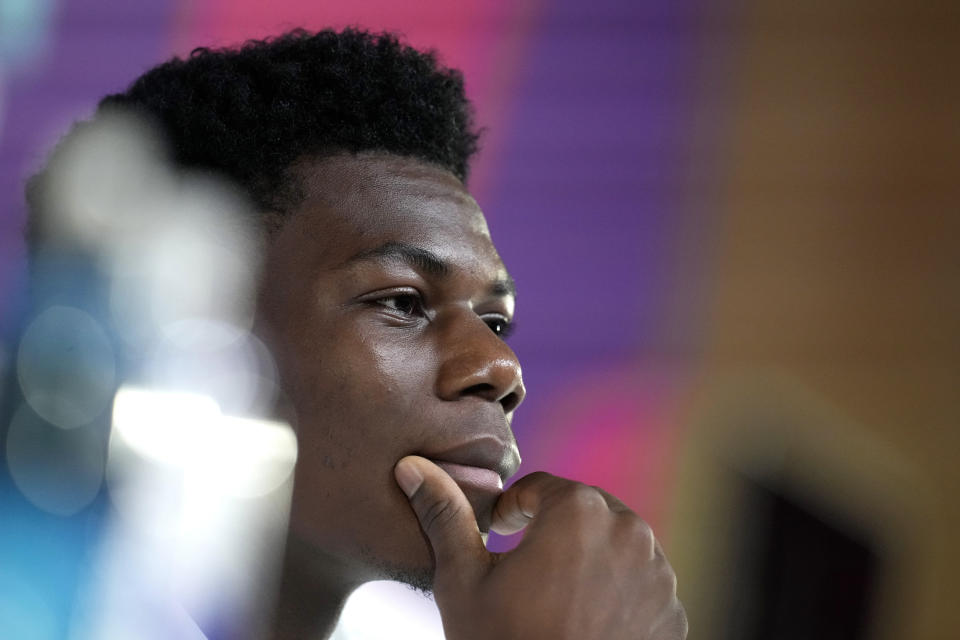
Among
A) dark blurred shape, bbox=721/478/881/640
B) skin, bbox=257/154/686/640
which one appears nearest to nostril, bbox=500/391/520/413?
skin, bbox=257/154/686/640

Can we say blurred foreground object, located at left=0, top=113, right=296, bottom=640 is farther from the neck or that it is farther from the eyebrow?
the eyebrow

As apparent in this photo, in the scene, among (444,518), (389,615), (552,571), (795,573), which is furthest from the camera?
(795,573)

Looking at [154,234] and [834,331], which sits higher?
[834,331]

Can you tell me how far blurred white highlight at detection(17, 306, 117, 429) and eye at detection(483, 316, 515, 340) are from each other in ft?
2.46

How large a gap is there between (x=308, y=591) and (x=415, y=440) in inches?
15.9

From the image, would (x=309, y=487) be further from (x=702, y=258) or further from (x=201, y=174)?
(x=702, y=258)

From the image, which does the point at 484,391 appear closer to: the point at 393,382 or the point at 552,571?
the point at 393,382

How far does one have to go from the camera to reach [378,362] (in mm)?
1588

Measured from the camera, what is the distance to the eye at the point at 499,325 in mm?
1864

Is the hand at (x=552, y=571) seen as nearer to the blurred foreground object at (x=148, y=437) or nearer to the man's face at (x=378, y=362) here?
the man's face at (x=378, y=362)

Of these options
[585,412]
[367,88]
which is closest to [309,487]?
[367,88]

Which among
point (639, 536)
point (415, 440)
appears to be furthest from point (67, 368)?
point (639, 536)

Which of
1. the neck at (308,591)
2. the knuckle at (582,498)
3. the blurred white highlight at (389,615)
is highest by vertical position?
the knuckle at (582,498)

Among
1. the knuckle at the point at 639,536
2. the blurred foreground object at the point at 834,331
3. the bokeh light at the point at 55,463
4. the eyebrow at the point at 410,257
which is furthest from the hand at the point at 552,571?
the blurred foreground object at the point at 834,331
